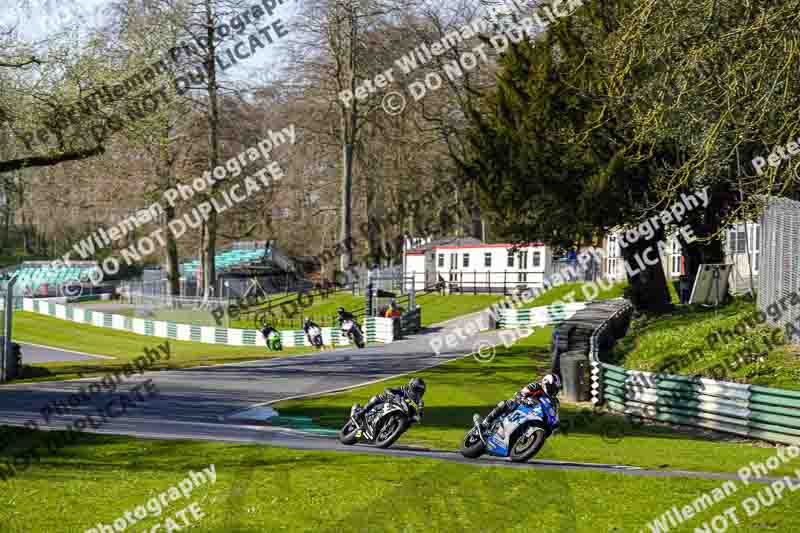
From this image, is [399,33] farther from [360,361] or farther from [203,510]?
[203,510]

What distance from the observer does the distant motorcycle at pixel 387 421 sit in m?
12.2

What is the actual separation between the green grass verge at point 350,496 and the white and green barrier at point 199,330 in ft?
85.9

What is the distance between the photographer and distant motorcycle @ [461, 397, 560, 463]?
35.7ft

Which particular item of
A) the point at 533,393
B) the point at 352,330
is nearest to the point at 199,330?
the point at 352,330

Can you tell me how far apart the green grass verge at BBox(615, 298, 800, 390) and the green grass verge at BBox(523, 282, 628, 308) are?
16.2m

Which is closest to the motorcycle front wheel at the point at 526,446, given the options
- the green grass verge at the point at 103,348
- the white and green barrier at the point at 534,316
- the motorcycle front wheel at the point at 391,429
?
the motorcycle front wheel at the point at 391,429

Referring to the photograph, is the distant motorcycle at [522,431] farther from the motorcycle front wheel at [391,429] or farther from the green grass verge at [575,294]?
the green grass verge at [575,294]

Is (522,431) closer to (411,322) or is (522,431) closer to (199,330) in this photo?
(411,322)

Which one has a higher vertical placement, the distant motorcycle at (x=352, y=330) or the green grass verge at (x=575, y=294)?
the green grass verge at (x=575, y=294)

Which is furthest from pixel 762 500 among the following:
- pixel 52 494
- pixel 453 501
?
pixel 52 494

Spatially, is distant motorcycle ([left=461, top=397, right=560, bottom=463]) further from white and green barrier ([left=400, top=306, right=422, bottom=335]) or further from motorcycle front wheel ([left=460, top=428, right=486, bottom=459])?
white and green barrier ([left=400, top=306, right=422, bottom=335])

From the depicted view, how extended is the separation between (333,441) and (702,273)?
19.2m

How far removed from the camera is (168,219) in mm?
51562

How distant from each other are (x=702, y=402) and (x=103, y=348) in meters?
31.2
